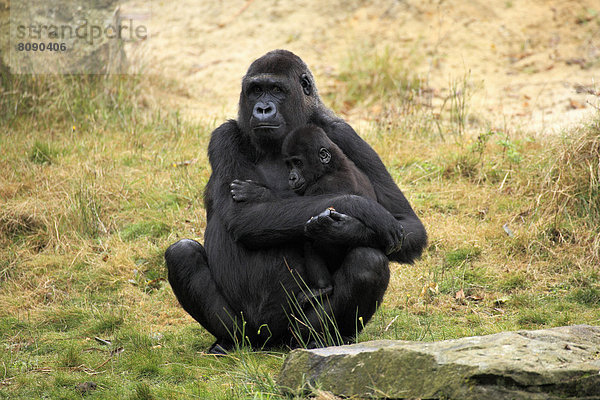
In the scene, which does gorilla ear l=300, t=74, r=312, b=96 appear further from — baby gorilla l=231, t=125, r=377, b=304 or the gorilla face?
baby gorilla l=231, t=125, r=377, b=304

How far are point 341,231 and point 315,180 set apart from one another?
0.43 meters

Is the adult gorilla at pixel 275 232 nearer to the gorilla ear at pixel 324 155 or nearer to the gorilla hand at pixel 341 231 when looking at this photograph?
the gorilla hand at pixel 341 231

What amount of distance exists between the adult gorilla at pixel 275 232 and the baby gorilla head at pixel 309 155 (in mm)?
135

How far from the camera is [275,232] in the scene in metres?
4.09

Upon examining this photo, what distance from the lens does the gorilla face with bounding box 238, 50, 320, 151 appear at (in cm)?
426

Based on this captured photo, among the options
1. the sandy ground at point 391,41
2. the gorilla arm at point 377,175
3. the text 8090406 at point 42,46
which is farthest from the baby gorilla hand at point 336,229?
the text 8090406 at point 42,46

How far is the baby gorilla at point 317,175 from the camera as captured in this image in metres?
4.12

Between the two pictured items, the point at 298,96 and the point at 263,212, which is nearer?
the point at 263,212

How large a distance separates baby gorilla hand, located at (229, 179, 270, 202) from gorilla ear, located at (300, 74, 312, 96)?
0.74 meters

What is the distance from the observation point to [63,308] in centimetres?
539

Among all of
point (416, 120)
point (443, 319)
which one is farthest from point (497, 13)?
point (443, 319)

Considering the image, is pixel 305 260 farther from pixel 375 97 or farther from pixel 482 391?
pixel 375 97

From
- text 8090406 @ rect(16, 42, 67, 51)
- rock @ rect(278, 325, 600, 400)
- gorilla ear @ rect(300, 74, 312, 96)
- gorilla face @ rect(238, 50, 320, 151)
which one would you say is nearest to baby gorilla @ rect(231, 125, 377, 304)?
gorilla face @ rect(238, 50, 320, 151)

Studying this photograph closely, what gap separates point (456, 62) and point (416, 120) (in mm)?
3462
